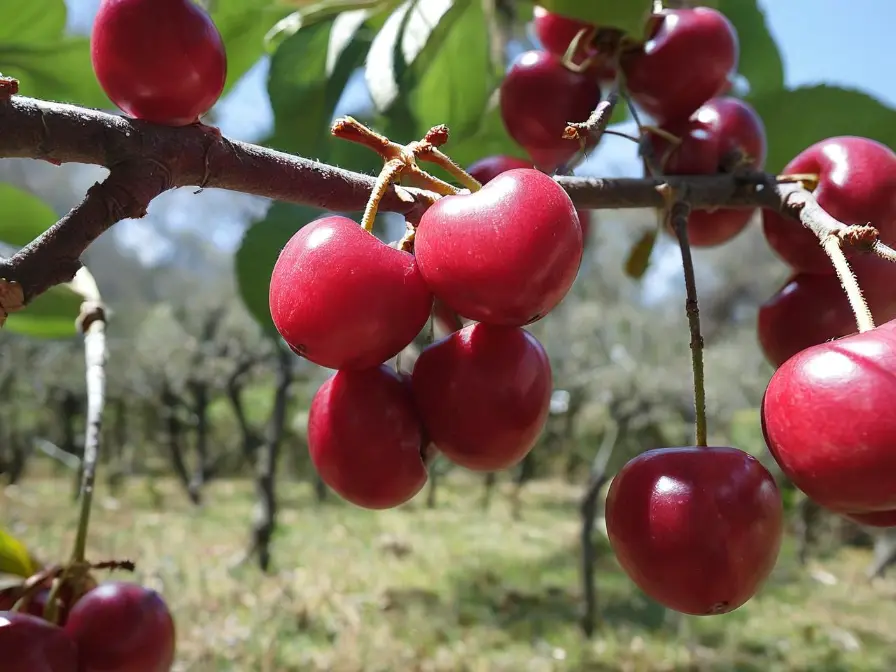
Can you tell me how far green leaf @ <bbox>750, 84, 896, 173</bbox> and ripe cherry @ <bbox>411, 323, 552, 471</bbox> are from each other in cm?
33

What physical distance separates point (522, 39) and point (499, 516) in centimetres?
359

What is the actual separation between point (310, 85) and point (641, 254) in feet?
0.89

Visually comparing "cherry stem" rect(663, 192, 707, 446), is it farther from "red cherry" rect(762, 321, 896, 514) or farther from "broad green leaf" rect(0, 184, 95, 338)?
"broad green leaf" rect(0, 184, 95, 338)

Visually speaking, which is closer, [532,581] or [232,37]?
[232,37]

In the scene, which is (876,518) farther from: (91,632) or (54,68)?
(54,68)

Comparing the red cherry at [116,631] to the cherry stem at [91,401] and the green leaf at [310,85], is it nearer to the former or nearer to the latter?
the cherry stem at [91,401]

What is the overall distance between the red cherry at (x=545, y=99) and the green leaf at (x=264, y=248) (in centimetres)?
15

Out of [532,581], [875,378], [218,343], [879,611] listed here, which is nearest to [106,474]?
[218,343]

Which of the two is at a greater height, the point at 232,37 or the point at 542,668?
the point at 232,37

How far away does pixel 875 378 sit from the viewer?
0.22 metres

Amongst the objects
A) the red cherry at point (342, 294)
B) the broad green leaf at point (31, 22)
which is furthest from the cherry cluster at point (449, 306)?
the broad green leaf at point (31, 22)

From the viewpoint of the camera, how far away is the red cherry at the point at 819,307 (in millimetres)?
317

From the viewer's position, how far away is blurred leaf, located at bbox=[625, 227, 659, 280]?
1.42ft

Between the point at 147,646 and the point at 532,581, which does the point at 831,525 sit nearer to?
the point at 532,581
